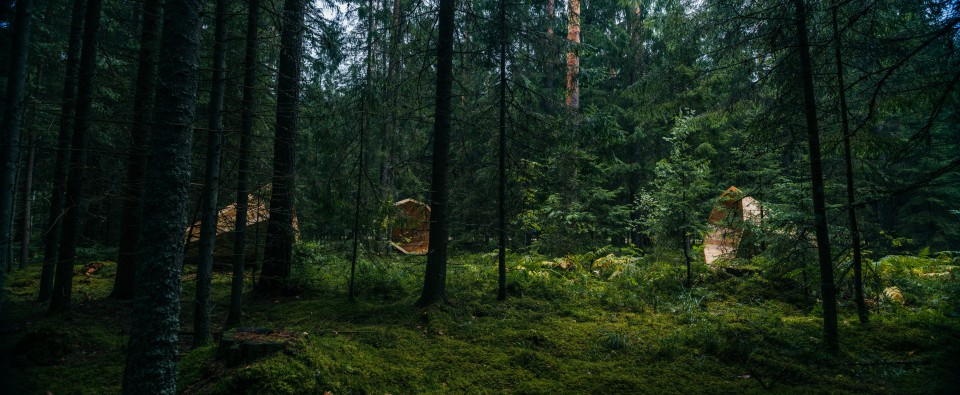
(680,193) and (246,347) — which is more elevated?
(680,193)

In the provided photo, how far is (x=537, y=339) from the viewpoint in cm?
632

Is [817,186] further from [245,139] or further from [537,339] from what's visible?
[245,139]

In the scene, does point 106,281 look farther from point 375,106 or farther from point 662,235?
point 662,235

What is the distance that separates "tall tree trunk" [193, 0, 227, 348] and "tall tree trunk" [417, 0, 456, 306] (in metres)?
3.33

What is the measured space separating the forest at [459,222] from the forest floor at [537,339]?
44mm

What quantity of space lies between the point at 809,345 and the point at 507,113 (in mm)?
5930

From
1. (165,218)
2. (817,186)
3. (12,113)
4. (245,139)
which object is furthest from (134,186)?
(817,186)

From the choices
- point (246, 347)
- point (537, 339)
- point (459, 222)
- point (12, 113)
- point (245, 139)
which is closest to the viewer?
point (246, 347)

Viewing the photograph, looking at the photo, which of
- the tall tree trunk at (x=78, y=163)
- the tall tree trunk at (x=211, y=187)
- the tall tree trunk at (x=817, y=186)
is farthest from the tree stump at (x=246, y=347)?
the tall tree trunk at (x=817, y=186)

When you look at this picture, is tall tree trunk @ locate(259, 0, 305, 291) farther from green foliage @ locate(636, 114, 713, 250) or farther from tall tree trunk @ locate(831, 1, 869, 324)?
tall tree trunk @ locate(831, 1, 869, 324)

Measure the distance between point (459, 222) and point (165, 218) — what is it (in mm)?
5279

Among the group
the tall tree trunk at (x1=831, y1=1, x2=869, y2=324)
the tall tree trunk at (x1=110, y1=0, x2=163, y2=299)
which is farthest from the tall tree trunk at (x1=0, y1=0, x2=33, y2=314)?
the tall tree trunk at (x1=831, y1=1, x2=869, y2=324)

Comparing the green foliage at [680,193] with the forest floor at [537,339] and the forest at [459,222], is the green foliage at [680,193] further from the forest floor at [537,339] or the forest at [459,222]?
the forest floor at [537,339]

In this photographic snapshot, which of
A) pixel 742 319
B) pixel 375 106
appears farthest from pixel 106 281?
pixel 742 319
